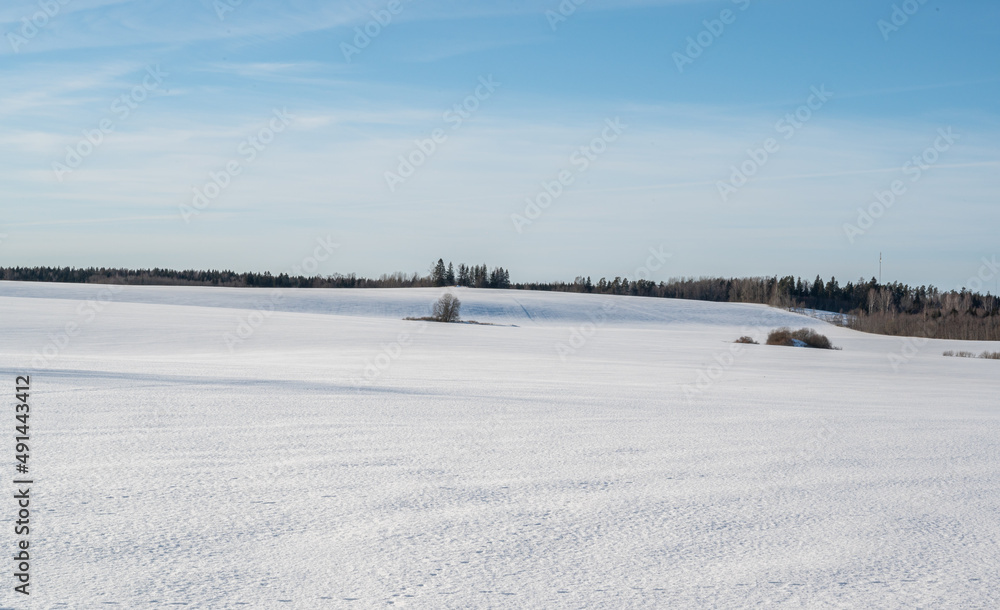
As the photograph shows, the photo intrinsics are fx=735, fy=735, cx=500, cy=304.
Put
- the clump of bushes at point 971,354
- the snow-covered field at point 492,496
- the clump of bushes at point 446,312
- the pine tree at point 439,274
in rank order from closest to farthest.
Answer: the snow-covered field at point 492,496
the clump of bushes at point 971,354
the clump of bushes at point 446,312
the pine tree at point 439,274

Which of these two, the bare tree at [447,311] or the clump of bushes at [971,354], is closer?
the clump of bushes at [971,354]

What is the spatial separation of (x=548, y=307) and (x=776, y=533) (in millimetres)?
54944

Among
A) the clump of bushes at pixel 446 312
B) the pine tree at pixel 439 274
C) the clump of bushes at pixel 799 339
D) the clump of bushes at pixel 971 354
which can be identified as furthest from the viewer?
the pine tree at pixel 439 274

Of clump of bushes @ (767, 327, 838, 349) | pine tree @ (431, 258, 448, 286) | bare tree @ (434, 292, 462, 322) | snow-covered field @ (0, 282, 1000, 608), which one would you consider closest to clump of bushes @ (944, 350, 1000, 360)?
clump of bushes @ (767, 327, 838, 349)

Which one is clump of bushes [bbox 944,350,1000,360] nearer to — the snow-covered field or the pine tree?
the snow-covered field

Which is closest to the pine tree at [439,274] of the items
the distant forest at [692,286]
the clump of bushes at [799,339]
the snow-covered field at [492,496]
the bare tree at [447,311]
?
the distant forest at [692,286]

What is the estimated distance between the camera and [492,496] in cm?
460

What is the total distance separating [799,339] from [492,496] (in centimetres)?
3333

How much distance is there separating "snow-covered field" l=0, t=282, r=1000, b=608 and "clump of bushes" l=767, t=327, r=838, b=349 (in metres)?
23.8

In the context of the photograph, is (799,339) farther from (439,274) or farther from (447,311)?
(439,274)

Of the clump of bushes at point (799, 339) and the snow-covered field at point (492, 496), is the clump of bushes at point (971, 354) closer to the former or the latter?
the clump of bushes at point (799, 339)

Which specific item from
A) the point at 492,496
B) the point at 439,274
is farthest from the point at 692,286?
the point at 492,496

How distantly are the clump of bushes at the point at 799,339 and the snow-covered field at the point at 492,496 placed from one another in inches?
936

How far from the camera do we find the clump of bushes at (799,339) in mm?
34094
